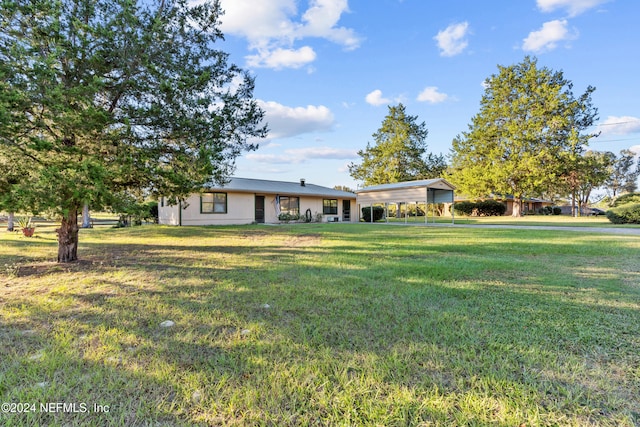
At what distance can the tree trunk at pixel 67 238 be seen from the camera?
6027 mm

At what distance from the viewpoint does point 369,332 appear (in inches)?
104

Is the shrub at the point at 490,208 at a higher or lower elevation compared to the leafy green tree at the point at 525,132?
lower

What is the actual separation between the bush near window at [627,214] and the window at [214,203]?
22573mm

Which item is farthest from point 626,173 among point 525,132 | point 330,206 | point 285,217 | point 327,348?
point 327,348

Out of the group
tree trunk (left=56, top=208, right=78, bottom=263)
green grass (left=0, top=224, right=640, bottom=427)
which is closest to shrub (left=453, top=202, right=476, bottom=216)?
green grass (left=0, top=224, right=640, bottom=427)

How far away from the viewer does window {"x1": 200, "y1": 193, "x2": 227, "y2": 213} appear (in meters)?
17.4

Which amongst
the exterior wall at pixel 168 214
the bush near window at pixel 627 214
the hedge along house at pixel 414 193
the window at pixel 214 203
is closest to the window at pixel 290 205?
the window at pixel 214 203

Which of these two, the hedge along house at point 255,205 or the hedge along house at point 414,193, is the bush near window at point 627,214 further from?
the hedge along house at point 255,205

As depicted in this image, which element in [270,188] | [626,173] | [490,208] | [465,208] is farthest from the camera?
[626,173]

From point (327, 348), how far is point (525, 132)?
33.3 metres

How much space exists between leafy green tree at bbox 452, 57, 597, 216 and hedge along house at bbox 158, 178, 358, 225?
50.8ft

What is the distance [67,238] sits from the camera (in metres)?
6.06

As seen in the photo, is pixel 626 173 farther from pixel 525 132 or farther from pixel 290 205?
pixel 290 205

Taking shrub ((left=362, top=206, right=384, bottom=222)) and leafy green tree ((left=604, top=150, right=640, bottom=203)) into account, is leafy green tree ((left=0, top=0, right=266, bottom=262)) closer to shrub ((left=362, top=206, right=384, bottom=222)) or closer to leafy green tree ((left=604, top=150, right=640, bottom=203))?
shrub ((left=362, top=206, right=384, bottom=222))
